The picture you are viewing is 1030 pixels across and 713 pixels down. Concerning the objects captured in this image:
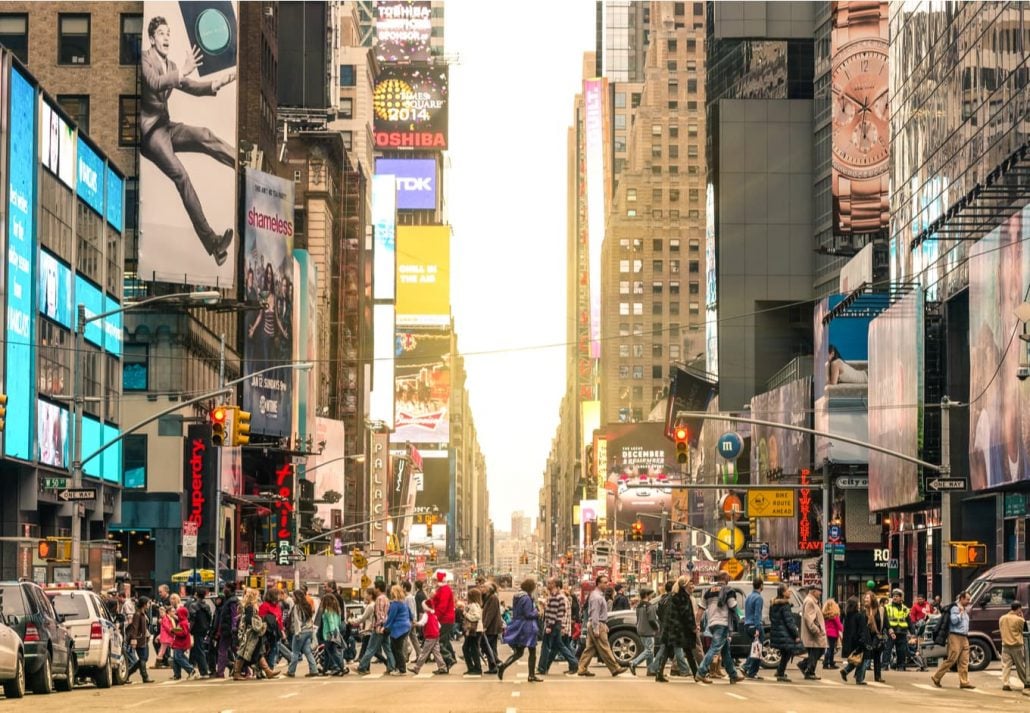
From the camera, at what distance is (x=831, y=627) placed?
40344 millimetres

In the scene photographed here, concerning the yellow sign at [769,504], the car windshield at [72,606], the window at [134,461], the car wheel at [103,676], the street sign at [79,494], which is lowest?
the car wheel at [103,676]

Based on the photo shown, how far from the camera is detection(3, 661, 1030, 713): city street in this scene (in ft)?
81.3

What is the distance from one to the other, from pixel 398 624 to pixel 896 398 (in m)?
39.8

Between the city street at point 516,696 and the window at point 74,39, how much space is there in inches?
2292

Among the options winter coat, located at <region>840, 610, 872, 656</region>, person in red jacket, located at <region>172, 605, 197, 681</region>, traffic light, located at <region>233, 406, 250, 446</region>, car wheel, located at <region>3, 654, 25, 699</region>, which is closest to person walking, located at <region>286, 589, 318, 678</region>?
person in red jacket, located at <region>172, 605, 197, 681</region>

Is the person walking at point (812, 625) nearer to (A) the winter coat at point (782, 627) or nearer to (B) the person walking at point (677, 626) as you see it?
(A) the winter coat at point (782, 627)

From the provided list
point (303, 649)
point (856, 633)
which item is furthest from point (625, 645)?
point (303, 649)

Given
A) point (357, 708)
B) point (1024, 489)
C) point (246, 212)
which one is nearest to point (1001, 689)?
point (357, 708)

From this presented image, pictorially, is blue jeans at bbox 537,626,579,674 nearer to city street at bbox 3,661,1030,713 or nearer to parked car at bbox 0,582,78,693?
city street at bbox 3,661,1030,713

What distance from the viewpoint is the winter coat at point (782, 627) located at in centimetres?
3462

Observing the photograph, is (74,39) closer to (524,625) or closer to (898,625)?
(898,625)

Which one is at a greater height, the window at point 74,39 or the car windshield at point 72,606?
the window at point 74,39

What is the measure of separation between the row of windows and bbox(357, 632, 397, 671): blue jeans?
5487 cm

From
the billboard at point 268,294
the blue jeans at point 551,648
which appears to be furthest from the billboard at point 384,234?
the blue jeans at point 551,648
